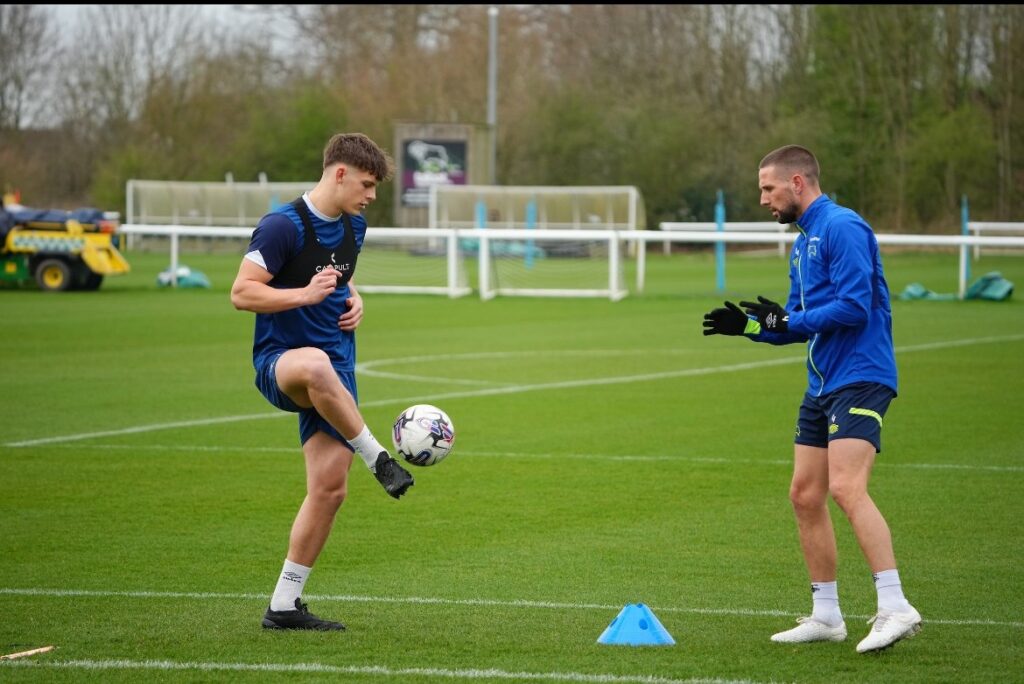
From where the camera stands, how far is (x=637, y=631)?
620 centimetres

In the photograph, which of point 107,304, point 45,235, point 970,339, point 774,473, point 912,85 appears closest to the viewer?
point 774,473

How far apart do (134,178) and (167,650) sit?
5697cm

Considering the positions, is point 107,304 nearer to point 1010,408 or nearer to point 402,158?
point 1010,408

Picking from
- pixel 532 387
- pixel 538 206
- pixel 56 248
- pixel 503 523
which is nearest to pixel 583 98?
pixel 538 206

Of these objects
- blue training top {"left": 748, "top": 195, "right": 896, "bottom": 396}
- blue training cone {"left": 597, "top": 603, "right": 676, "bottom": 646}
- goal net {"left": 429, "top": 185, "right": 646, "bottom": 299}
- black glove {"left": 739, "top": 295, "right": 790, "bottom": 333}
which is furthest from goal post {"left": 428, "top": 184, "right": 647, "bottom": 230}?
blue training cone {"left": 597, "top": 603, "right": 676, "bottom": 646}

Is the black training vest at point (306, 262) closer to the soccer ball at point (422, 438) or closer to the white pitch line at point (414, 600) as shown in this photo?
the soccer ball at point (422, 438)

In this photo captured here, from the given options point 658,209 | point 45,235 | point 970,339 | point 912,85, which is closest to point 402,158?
point 658,209

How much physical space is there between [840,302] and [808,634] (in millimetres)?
1415

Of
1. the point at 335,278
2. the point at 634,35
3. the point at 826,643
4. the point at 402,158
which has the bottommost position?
the point at 826,643

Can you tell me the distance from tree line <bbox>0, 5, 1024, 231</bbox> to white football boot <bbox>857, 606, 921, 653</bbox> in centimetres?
4764

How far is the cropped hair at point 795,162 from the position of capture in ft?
21.0

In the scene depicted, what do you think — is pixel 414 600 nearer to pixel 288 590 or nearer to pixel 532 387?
pixel 288 590

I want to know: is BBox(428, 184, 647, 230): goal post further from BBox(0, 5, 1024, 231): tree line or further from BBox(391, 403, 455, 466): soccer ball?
BBox(391, 403, 455, 466): soccer ball

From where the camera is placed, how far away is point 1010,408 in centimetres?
1438
